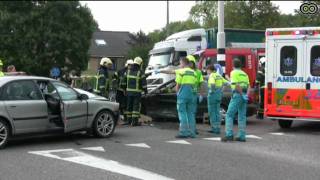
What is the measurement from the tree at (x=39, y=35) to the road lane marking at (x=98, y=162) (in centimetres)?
3497

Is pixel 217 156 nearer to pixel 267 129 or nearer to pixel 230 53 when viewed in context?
pixel 267 129

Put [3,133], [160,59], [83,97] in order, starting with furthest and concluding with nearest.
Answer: [160,59] → [83,97] → [3,133]

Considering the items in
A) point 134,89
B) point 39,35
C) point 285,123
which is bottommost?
point 285,123

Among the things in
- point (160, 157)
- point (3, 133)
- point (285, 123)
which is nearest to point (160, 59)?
point (285, 123)

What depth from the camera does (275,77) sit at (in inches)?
549

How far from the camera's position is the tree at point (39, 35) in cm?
4444

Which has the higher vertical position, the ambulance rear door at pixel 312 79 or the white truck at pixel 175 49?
the white truck at pixel 175 49

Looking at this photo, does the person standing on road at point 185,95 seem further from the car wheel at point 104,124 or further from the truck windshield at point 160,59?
the truck windshield at point 160,59

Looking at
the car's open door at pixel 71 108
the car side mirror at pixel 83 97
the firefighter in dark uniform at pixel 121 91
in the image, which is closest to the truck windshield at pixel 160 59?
the firefighter in dark uniform at pixel 121 91

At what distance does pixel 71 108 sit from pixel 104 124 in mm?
1177

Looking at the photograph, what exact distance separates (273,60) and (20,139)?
21.0ft

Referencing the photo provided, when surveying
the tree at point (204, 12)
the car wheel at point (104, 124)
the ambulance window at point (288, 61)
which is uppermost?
the tree at point (204, 12)

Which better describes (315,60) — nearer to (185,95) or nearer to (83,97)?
(185,95)

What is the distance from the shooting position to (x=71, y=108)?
1136 cm
